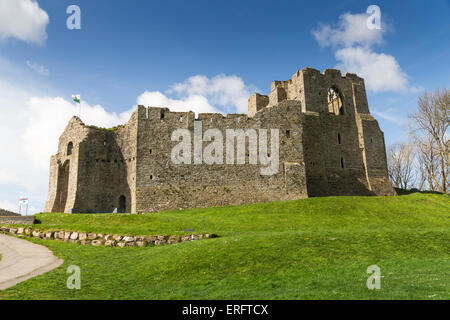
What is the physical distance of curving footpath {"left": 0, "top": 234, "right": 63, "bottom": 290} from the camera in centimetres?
1216

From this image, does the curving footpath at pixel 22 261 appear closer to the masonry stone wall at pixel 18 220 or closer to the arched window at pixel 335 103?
the masonry stone wall at pixel 18 220

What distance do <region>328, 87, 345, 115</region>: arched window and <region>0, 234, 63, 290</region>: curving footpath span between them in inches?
1603

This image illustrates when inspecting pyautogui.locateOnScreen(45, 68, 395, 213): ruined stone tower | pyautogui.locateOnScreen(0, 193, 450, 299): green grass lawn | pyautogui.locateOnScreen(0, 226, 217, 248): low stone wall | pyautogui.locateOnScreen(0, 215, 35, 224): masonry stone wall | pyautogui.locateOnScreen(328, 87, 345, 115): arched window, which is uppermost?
pyautogui.locateOnScreen(328, 87, 345, 115): arched window

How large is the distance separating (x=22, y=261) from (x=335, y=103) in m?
43.8

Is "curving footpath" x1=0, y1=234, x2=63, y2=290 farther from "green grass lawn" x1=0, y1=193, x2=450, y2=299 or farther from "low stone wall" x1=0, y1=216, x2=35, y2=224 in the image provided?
"low stone wall" x1=0, y1=216, x2=35, y2=224

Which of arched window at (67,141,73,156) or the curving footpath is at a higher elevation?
arched window at (67,141,73,156)

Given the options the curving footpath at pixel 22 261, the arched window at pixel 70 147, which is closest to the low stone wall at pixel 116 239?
the curving footpath at pixel 22 261

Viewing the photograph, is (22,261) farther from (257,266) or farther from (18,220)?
(18,220)

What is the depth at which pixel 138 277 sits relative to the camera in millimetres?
12758

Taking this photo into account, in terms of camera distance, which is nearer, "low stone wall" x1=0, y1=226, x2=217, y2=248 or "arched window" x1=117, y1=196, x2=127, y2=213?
"low stone wall" x1=0, y1=226, x2=217, y2=248

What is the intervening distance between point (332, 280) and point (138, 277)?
7.25 meters

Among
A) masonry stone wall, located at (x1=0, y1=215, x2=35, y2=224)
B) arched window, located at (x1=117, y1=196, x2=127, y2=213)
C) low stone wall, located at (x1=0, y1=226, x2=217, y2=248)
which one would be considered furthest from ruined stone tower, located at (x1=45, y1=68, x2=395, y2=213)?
low stone wall, located at (x1=0, y1=226, x2=217, y2=248)

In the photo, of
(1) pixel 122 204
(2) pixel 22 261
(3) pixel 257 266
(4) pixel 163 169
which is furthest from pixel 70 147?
(3) pixel 257 266
